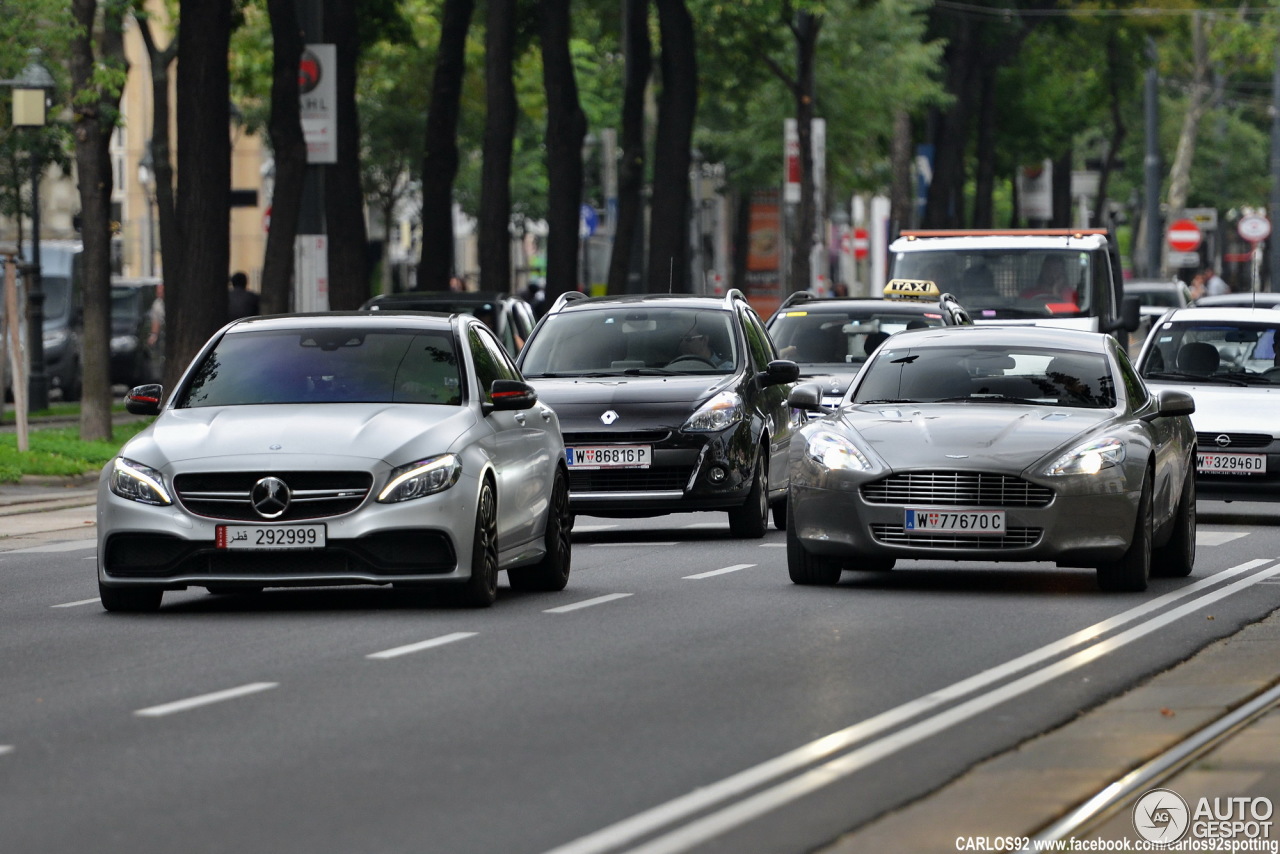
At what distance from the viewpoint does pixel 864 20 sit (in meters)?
56.6

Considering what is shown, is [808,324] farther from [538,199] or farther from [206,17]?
[538,199]

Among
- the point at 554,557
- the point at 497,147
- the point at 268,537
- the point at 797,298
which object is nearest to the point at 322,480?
the point at 268,537

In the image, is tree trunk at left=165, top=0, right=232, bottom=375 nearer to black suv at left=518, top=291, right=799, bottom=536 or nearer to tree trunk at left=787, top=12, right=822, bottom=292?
black suv at left=518, top=291, right=799, bottom=536

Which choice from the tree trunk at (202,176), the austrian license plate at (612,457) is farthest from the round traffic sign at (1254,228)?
the austrian license plate at (612,457)

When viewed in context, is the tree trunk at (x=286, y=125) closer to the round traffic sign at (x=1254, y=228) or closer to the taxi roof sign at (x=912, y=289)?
the taxi roof sign at (x=912, y=289)

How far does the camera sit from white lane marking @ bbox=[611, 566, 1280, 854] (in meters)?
7.15

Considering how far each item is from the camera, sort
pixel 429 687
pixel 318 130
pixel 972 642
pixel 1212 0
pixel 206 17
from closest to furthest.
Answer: pixel 429 687
pixel 972 642
pixel 206 17
pixel 318 130
pixel 1212 0

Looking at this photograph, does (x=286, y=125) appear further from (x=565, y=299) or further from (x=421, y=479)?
(x=421, y=479)

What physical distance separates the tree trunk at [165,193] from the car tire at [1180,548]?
48.0 feet

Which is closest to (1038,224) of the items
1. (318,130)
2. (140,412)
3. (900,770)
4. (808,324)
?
(318,130)

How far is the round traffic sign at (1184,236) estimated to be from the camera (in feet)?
202

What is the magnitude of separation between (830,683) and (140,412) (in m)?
5.03

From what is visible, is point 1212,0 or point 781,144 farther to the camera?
point 1212,0

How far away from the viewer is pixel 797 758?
8.45 metres
